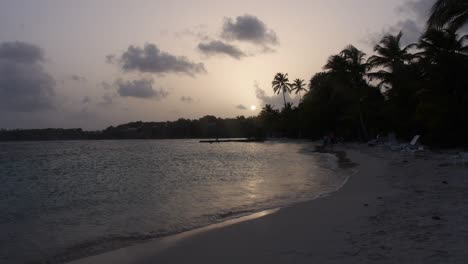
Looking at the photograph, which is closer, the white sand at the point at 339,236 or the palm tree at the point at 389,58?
the white sand at the point at 339,236

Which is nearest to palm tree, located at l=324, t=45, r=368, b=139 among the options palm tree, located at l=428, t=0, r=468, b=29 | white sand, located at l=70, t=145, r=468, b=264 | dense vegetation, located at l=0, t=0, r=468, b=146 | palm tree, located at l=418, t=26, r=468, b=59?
dense vegetation, located at l=0, t=0, r=468, b=146

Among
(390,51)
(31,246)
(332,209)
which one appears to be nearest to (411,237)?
(332,209)

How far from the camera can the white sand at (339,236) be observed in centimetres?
468

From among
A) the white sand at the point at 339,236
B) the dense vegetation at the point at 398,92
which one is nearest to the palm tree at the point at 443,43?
the dense vegetation at the point at 398,92

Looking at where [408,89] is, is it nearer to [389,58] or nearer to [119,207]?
[389,58]

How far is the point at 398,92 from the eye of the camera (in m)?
29.7

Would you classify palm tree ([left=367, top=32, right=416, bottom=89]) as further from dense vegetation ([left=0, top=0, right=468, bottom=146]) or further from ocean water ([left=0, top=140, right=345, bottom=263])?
ocean water ([left=0, top=140, right=345, bottom=263])

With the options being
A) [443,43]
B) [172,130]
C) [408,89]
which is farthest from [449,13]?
[172,130]

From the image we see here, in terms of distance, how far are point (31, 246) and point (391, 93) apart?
3034 centimetres

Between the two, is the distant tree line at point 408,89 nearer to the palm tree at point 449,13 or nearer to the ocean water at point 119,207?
the palm tree at point 449,13

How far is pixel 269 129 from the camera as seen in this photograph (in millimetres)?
94188

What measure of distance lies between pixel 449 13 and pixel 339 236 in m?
15.2

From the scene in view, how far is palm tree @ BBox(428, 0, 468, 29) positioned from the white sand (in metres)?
10.2

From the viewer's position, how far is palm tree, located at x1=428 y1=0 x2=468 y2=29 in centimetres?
1606
